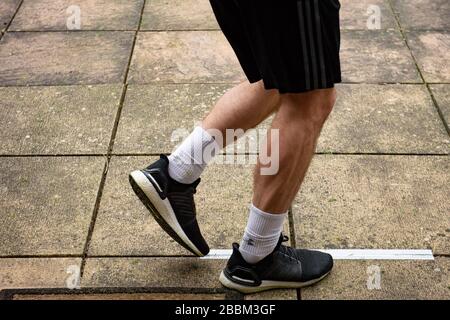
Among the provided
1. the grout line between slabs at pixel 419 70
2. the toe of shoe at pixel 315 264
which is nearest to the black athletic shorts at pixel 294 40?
the toe of shoe at pixel 315 264

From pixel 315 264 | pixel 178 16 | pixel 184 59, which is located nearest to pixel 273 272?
pixel 315 264

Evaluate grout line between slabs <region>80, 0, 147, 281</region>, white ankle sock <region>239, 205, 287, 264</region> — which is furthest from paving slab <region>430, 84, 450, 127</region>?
grout line between slabs <region>80, 0, 147, 281</region>

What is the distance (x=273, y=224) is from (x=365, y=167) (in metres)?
1.04

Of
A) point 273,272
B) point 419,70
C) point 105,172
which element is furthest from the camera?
point 419,70

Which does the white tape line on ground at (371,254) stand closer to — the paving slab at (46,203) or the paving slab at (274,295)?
the paving slab at (274,295)

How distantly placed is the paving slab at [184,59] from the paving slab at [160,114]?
4.5 inches

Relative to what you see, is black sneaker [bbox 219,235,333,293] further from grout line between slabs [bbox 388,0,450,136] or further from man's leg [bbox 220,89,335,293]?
grout line between slabs [bbox 388,0,450,136]

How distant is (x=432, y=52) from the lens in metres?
4.38

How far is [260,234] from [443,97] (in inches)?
75.9

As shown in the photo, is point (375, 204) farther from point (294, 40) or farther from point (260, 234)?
point (294, 40)

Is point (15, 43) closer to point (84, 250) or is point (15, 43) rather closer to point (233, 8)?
point (84, 250)

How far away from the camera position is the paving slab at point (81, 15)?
4754mm

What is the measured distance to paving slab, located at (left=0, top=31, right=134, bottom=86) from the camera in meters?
4.14

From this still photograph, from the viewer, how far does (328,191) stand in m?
3.19
